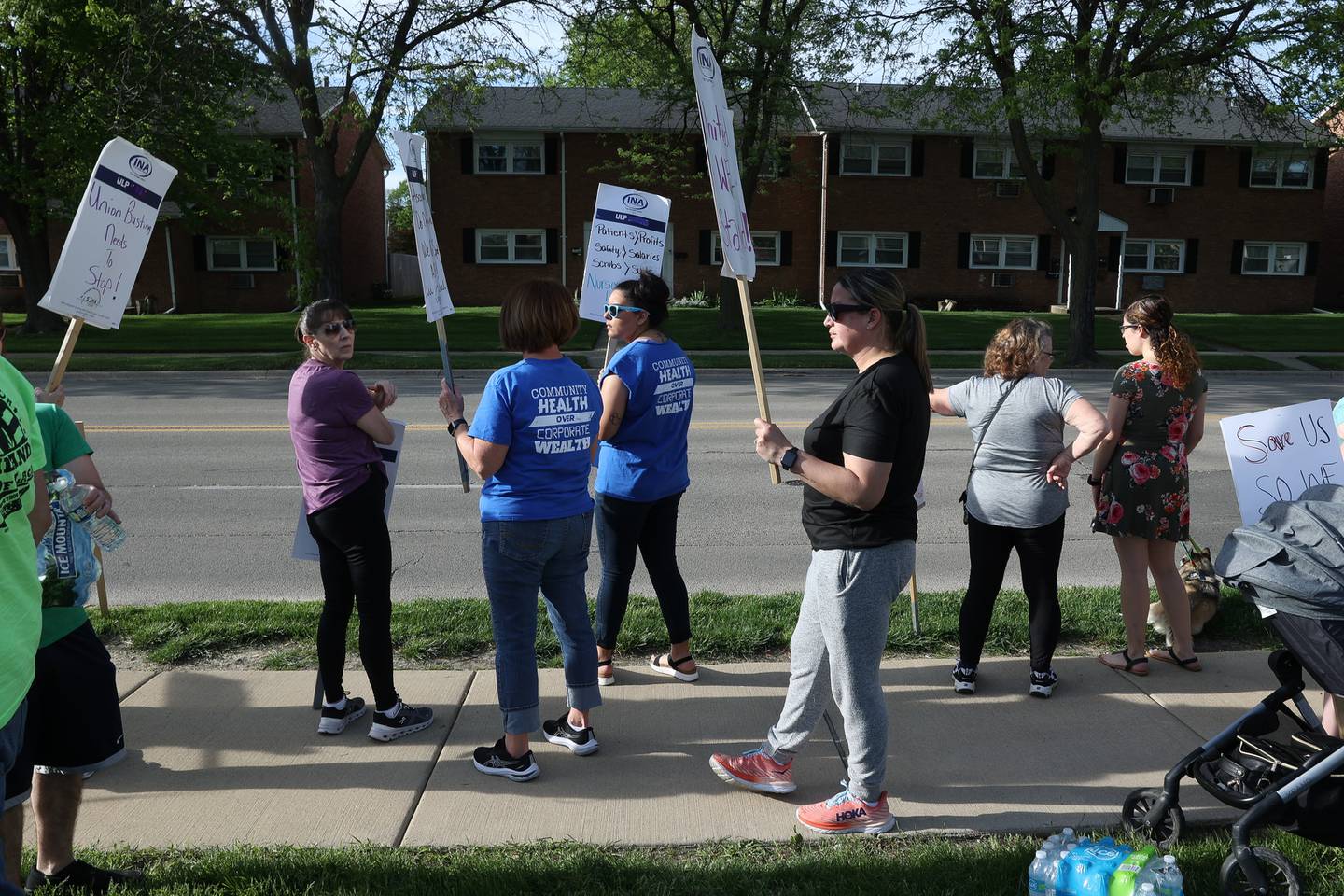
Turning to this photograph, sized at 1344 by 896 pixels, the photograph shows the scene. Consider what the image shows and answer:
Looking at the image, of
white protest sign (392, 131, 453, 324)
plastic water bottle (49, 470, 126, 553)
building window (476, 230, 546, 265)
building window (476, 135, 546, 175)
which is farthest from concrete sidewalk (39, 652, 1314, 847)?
building window (476, 135, 546, 175)

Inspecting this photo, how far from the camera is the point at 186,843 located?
3.65m

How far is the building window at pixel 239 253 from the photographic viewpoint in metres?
35.0

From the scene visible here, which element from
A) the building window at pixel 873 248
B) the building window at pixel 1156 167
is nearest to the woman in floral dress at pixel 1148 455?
the building window at pixel 873 248

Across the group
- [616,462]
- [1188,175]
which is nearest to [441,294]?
[616,462]

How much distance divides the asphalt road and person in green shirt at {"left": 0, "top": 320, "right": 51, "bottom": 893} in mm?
4415

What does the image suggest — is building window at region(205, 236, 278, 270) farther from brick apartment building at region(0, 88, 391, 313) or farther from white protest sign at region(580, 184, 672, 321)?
white protest sign at region(580, 184, 672, 321)

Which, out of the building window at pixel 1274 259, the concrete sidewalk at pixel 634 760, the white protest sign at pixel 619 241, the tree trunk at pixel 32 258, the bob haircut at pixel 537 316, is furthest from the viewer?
the building window at pixel 1274 259

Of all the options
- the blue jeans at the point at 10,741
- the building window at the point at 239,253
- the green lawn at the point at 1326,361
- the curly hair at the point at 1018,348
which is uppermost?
the building window at the point at 239,253

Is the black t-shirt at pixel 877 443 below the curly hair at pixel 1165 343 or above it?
below

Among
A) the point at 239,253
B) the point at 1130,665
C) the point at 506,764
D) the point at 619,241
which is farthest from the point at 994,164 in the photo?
the point at 506,764

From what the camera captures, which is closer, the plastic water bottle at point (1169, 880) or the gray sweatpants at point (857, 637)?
the plastic water bottle at point (1169, 880)

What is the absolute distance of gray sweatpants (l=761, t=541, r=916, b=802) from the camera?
3.56 metres

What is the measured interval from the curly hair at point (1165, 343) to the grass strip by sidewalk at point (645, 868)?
213 cm

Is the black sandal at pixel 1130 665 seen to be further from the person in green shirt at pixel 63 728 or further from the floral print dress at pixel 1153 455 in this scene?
the person in green shirt at pixel 63 728
